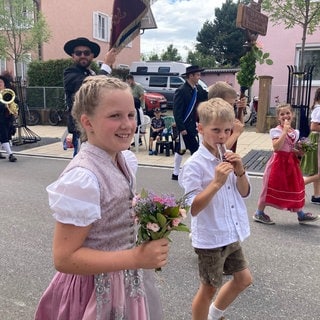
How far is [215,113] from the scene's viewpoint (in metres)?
2.60

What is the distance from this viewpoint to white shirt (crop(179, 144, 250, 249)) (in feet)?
8.65

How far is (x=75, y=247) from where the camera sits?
4.82ft

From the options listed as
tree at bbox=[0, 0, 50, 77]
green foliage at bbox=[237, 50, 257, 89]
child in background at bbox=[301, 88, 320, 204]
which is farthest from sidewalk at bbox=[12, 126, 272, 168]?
tree at bbox=[0, 0, 50, 77]

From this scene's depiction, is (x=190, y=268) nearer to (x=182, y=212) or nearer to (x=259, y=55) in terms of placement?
(x=259, y=55)

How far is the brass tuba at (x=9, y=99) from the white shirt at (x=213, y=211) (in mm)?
7766

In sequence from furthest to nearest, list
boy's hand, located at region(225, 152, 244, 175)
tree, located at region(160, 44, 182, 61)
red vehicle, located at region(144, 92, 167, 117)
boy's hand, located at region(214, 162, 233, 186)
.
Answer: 1. tree, located at region(160, 44, 182, 61)
2. red vehicle, located at region(144, 92, 167, 117)
3. boy's hand, located at region(225, 152, 244, 175)
4. boy's hand, located at region(214, 162, 233, 186)

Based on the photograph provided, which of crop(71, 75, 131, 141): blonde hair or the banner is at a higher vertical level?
the banner

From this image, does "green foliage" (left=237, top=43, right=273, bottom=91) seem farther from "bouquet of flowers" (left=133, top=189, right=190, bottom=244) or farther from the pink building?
the pink building

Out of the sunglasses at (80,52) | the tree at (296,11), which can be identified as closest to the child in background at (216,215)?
the sunglasses at (80,52)

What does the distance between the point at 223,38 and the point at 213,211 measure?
4133 cm

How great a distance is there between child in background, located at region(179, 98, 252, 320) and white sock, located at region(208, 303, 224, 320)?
125 millimetres

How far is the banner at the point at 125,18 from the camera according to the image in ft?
15.9

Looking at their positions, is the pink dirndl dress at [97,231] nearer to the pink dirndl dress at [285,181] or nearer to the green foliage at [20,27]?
the pink dirndl dress at [285,181]

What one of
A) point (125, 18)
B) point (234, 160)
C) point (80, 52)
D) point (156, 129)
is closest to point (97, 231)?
point (234, 160)
